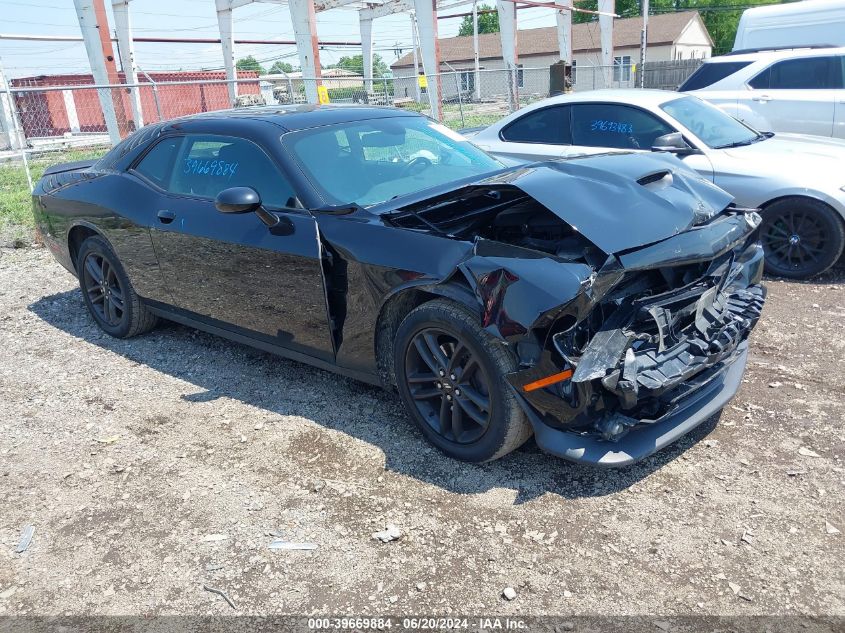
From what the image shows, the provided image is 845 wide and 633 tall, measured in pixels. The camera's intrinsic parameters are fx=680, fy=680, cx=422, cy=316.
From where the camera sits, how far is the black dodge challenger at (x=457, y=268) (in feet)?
9.34

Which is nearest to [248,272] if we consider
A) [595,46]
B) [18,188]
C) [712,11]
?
[18,188]

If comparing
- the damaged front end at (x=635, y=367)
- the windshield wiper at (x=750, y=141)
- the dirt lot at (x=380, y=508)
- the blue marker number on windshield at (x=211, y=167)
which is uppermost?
the blue marker number on windshield at (x=211, y=167)

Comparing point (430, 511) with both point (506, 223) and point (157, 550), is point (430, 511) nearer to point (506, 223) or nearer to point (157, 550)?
point (157, 550)

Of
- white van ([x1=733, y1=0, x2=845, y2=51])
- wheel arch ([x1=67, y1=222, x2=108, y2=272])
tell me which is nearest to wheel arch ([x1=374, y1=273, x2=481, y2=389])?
wheel arch ([x1=67, y1=222, x2=108, y2=272])

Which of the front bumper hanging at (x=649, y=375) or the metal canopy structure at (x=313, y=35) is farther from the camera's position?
the metal canopy structure at (x=313, y=35)

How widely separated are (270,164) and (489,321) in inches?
72.8

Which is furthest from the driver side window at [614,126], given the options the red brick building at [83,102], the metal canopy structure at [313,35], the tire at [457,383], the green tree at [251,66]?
the green tree at [251,66]

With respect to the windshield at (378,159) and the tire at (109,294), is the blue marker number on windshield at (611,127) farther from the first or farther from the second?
the tire at (109,294)

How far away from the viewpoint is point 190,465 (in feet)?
11.8

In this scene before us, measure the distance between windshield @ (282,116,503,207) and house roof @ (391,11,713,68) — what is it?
43.7 m

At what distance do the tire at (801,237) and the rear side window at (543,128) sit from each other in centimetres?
206

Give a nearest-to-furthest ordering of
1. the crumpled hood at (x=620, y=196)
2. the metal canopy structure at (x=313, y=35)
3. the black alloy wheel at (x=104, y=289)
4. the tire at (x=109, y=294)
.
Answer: the crumpled hood at (x=620, y=196) < the tire at (x=109, y=294) < the black alloy wheel at (x=104, y=289) < the metal canopy structure at (x=313, y=35)

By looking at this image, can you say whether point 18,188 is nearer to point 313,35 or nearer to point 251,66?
point 313,35

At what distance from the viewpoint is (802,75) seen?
897cm
